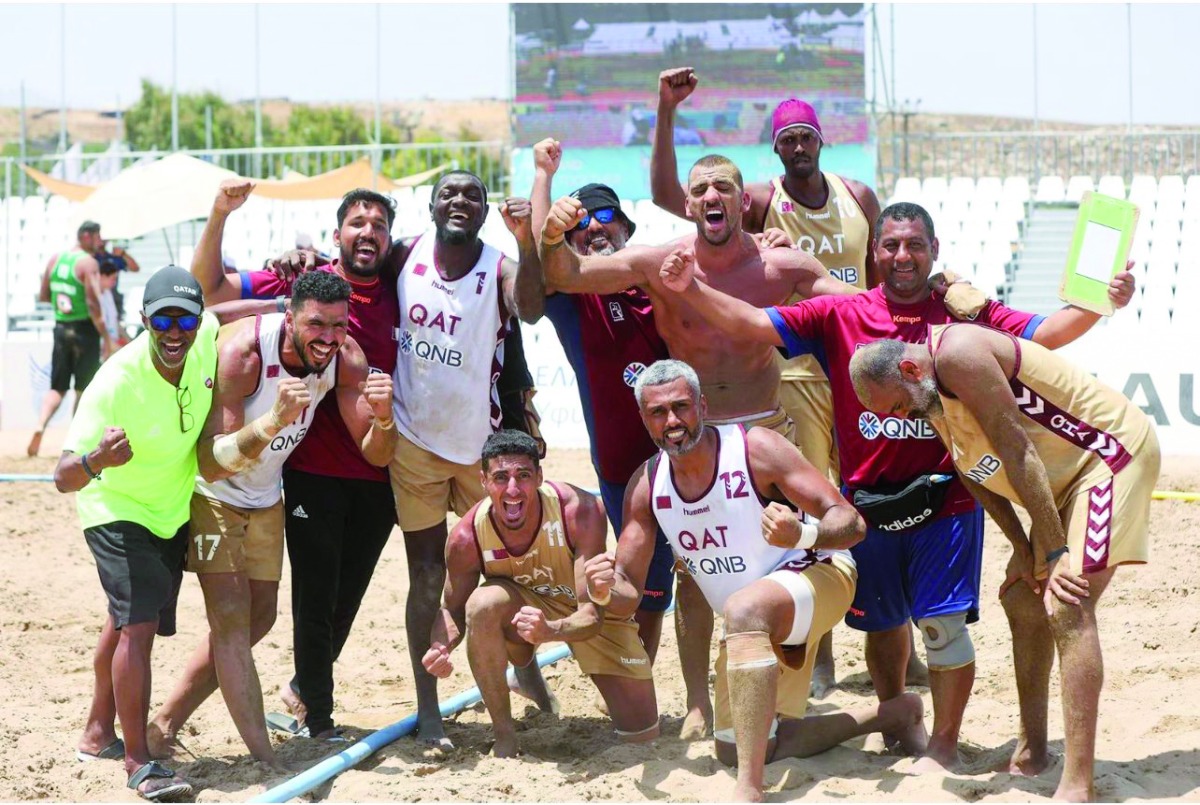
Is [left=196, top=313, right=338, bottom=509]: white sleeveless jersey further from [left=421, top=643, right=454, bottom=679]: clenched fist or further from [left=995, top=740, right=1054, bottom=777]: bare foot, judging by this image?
[left=995, top=740, right=1054, bottom=777]: bare foot

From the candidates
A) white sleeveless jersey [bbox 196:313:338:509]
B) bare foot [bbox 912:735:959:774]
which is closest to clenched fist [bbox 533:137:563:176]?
white sleeveless jersey [bbox 196:313:338:509]

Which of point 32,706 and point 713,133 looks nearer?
point 32,706

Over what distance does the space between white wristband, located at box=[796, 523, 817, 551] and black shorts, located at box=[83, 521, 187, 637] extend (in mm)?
2549

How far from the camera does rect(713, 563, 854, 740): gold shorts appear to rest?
5234mm

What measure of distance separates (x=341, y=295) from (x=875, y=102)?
16598 mm

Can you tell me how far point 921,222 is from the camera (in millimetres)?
5367

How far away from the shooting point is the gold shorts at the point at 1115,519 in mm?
4730

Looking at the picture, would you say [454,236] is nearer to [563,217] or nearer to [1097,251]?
[563,217]

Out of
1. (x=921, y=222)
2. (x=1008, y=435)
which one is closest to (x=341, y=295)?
(x=921, y=222)

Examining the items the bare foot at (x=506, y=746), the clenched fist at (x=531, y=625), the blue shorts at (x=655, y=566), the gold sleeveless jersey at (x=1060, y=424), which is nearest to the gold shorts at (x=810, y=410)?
the blue shorts at (x=655, y=566)

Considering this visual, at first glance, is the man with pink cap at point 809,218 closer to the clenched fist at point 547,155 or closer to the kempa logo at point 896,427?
the clenched fist at point 547,155

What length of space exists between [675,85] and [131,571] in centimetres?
334

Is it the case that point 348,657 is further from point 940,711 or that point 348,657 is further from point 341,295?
point 940,711

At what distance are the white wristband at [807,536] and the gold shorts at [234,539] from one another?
2376 millimetres
